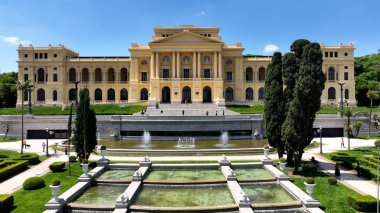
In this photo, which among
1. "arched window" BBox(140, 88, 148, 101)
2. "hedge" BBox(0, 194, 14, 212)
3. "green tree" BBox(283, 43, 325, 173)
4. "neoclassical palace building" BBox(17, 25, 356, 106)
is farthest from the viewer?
"arched window" BBox(140, 88, 148, 101)

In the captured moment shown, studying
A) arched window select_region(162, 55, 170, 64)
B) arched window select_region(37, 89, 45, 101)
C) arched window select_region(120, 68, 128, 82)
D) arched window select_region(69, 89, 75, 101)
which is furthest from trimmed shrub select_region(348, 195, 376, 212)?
arched window select_region(37, 89, 45, 101)

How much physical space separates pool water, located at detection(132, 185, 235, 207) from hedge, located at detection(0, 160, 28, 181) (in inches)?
521

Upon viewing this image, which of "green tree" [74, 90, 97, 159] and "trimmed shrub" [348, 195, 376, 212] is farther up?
"green tree" [74, 90, 97, 159]

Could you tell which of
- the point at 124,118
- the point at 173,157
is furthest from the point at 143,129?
the point at 173,157

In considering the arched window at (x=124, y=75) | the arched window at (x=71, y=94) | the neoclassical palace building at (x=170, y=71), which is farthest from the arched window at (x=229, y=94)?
the arched window at (x=71, y=94)

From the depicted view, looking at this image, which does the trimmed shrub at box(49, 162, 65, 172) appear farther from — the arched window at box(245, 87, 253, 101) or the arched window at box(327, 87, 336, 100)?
the arched window at box(327, 87, 336, 100)

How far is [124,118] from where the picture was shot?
50.6m

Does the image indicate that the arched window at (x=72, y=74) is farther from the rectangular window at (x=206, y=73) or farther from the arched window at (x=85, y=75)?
the rectangular window at (x=206, y=73)

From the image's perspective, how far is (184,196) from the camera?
2031cm

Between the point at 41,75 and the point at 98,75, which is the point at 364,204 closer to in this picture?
the point at 98,75

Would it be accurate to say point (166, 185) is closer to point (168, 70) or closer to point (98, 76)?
point (168, 70)

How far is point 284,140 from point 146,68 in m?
60.1

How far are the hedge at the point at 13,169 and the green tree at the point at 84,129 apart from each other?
200 inches

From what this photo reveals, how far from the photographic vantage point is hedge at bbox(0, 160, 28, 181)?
85.5 ft
